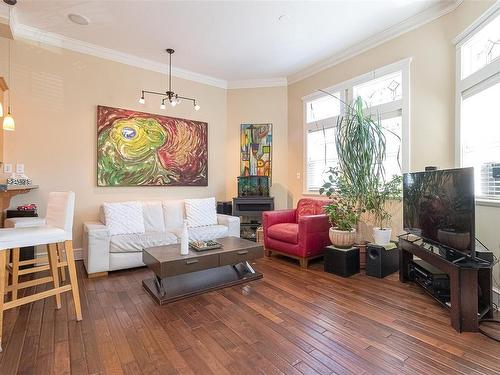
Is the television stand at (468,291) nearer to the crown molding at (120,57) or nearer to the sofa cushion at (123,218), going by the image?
the sofa cushion at (123,218)

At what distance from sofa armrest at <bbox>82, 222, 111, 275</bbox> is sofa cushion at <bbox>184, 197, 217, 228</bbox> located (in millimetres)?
1244

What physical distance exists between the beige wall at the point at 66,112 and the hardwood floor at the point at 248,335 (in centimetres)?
170

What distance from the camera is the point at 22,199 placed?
11.3 ft

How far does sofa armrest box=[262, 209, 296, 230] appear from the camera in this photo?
4.08 m

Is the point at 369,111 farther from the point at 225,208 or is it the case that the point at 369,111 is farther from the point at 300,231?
the point at 225,208

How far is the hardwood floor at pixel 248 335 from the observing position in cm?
160

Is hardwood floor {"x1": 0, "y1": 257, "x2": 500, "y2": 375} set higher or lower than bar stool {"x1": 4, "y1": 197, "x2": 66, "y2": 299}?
lower

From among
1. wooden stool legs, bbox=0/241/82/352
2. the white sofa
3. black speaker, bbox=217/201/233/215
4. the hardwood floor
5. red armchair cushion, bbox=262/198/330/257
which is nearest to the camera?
the hardwood floor

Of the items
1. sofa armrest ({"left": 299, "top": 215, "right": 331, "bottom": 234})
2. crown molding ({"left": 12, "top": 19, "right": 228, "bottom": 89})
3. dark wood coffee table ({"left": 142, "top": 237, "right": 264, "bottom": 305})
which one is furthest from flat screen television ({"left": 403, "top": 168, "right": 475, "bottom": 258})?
crown molding ({"left": 12, "top": 19, "right": 228, "bottom": 89})

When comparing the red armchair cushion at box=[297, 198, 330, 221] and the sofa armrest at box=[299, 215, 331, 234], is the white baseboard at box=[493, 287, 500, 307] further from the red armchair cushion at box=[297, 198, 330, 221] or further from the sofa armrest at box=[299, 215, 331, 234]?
the red armchair cushion at box=[297, 198, 330, 221]

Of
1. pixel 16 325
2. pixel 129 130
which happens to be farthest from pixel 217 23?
pixel 16 325

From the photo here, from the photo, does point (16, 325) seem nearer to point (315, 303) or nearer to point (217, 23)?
point (315, 303)

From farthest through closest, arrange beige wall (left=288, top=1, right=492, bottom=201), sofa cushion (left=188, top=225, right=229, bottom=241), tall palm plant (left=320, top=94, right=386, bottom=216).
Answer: sofa cushion (left=188, top=225, right=229, bottom=241), tall palm plant (left=320, top=94, right=386, bottom=216), beige wall (left=288, top=1, right=492, bottom=201)

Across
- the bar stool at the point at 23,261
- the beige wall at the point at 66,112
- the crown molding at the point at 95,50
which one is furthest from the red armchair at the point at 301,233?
the crown molding at the point at 95,50
